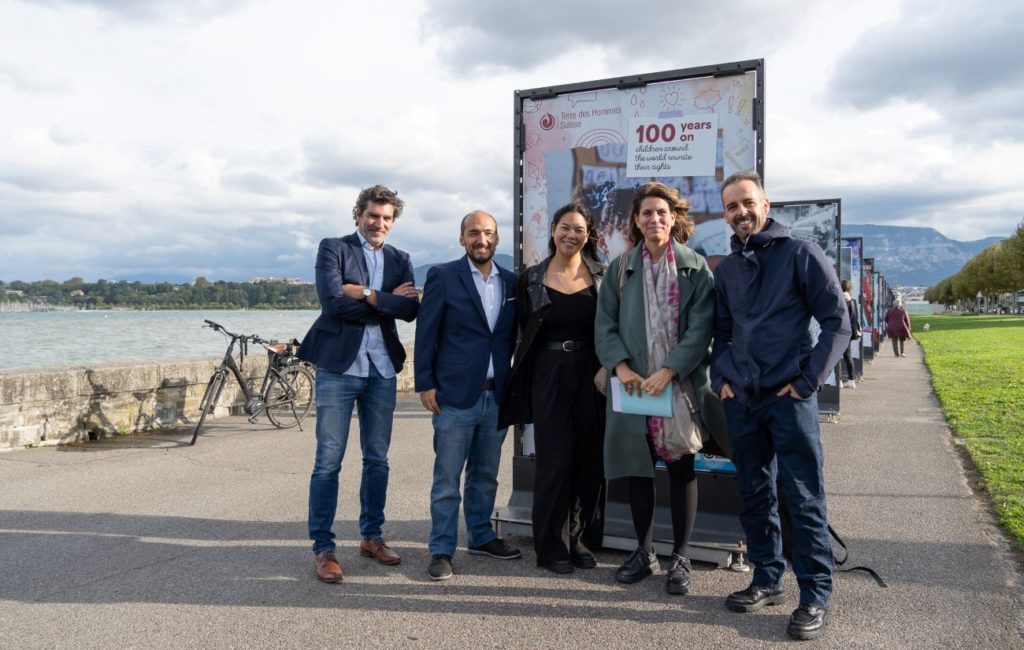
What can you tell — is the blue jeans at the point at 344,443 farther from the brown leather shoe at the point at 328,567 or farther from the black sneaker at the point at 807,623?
the black sneaker at the point at 807,623

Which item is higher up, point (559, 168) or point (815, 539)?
point (559, 168)

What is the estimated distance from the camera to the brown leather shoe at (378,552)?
420 centimetres

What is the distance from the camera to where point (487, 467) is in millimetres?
4422

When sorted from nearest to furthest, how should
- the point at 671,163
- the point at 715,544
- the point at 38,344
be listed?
the point at 715,544 < the point at 671,163 < the point at 38,344

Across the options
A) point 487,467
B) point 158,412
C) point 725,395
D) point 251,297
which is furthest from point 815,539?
point 251,297

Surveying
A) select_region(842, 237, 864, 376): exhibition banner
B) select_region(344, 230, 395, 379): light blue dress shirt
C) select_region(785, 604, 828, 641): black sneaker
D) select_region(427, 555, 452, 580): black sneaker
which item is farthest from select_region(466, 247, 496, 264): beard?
select_region(842, 237, 864, 376): exhibition banner

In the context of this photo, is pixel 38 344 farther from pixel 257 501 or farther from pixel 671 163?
pixel 671 163

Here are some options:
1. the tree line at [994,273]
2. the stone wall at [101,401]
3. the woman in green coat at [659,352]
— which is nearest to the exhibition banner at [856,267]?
the stone wall at [101,401]

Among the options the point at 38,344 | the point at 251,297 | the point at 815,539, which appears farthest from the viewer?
the point at 251,297

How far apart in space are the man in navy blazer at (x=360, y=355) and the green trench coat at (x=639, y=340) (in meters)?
1.17

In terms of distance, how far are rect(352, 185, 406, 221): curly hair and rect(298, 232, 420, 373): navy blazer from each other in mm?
170

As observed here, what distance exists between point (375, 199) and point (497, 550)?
2.14m

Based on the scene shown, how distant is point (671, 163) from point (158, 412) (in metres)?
6.65

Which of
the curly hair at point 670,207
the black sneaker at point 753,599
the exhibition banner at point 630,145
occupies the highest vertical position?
the exhibition banner at point 630,145
